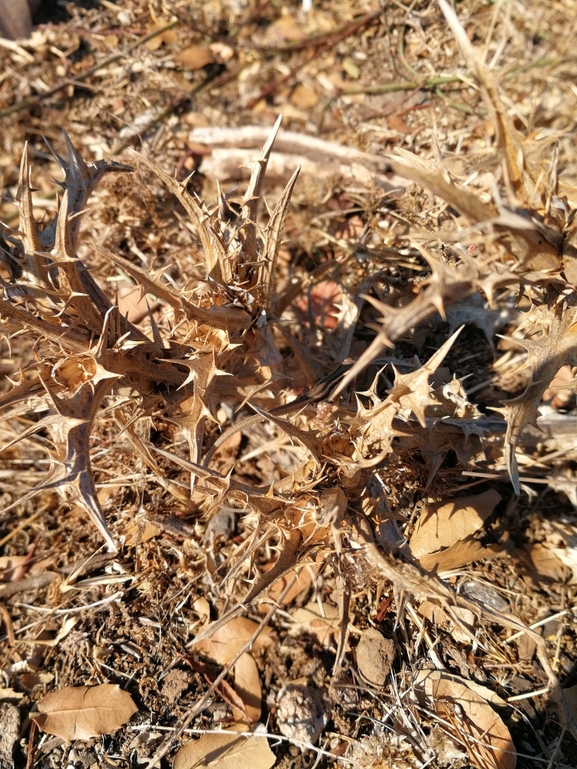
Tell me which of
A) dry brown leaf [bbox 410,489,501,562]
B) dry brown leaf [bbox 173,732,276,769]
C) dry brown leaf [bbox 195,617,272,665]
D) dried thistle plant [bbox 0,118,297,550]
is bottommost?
dry brown leaf [bbox 173,732,276,769]

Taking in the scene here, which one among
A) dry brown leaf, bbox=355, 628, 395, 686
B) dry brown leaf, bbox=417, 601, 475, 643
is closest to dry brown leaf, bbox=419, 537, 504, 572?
dry brown leaf, bbox=417, 601, 475, 643

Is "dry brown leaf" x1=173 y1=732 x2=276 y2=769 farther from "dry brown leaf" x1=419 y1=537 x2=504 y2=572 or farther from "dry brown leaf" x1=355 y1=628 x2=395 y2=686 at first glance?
"dry brown leaf" x1=419 y1=537 x2=504 y2=572

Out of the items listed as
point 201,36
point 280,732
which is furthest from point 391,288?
point 201,36

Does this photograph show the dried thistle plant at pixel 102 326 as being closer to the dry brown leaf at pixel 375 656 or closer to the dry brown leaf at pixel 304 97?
the dry brown leaf at pixel 375 656

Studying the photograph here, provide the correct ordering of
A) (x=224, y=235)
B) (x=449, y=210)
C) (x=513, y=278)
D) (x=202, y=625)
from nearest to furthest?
(x=513, y=278)
(x=224, y=235)
(x=202, y=625)
(x=449, y=210)

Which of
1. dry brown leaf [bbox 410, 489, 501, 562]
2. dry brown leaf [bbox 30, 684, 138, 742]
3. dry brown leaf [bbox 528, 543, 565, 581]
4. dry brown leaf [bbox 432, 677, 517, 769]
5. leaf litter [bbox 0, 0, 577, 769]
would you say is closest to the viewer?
leaf litter [bbox 0, 0, 577, 769]

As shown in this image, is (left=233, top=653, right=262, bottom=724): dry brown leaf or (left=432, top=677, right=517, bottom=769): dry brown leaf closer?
(left=432, top=677, right=517, bottom=769): dry brown leaf

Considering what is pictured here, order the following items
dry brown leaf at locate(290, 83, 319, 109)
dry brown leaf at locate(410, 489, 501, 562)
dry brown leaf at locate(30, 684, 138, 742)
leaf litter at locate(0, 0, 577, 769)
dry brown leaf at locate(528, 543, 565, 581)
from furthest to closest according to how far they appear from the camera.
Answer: dry brown leaf at locate(290, 83, 319, 109), dry brown leaf at locate(528, 543, 565, 581), dry brown leaf at locate(410, 489, 501, 562), dry brown leaf at locate(30, 684, 138, 742), leaf litter at locate(0, 0, 577, 769)

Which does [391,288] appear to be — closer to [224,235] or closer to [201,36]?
[224,235]
